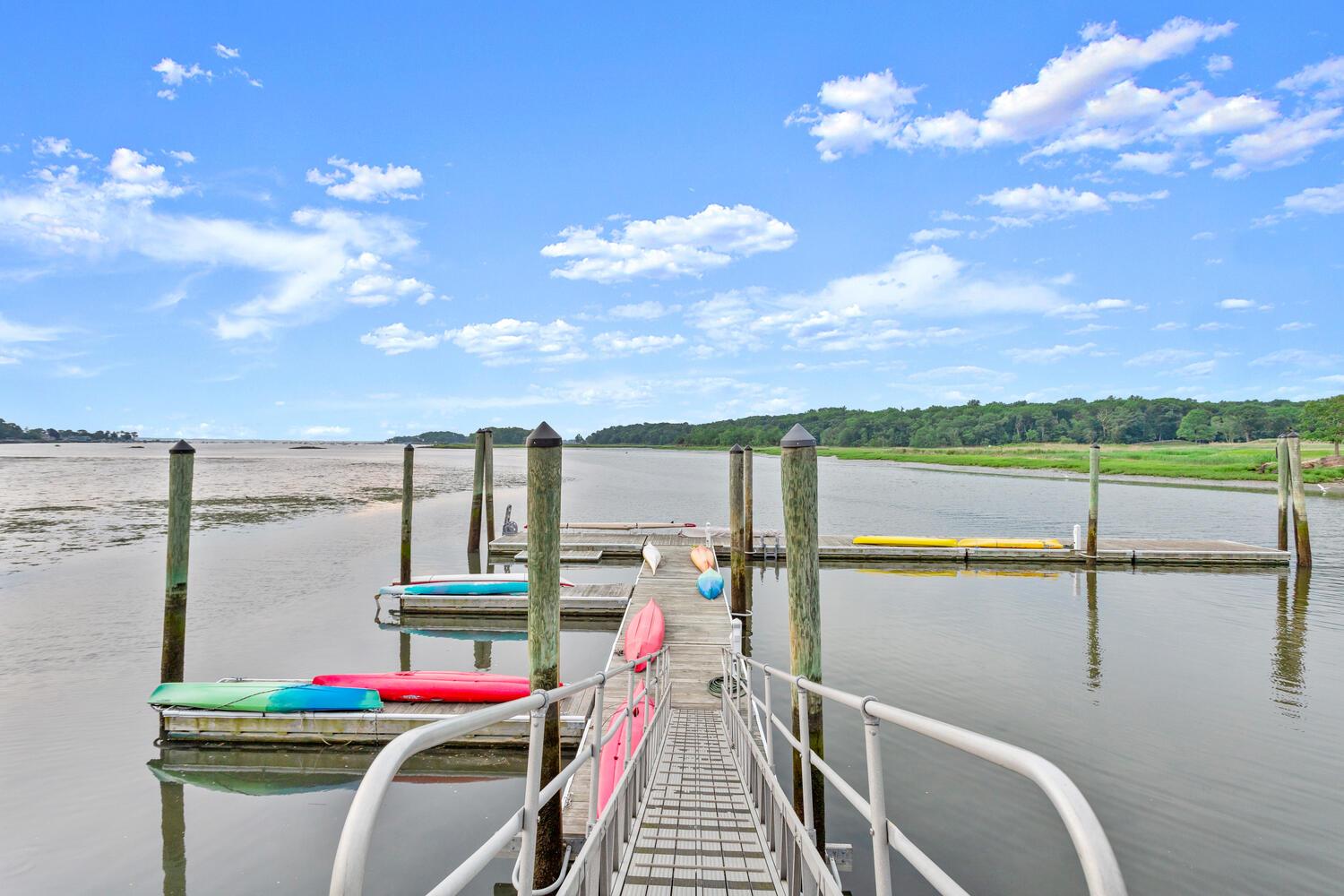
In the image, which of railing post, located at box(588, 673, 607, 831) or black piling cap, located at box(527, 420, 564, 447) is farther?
black piling cap, located at box(527, 420, 564, 447)

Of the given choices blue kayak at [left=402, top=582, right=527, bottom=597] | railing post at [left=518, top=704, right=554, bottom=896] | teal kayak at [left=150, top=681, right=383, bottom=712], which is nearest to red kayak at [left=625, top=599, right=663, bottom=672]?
teal kayak at [left=150, top=681, right=383, bottom=712]

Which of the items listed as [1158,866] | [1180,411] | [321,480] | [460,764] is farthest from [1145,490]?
[1180,411]

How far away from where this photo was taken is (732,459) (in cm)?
1789

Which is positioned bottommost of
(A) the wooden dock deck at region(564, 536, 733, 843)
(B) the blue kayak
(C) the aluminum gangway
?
(A) the wooden dock deck at region(564, 536, 733, 843)

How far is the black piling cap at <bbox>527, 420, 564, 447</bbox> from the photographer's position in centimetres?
586

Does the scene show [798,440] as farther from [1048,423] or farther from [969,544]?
[1048,423]

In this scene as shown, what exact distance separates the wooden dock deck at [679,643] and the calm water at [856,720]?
3.48 feet

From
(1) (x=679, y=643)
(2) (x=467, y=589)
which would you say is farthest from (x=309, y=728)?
(2) (x=467, y=589)

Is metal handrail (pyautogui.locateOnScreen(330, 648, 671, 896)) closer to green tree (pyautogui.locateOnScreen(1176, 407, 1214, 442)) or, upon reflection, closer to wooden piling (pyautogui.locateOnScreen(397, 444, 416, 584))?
wooden piling (pyautogui.locateOnScreen(397, 444, 416, 584))

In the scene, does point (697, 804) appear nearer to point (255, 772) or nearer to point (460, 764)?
point (460, 764)

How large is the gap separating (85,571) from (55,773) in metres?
14.4

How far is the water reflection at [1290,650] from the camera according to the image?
1066cm

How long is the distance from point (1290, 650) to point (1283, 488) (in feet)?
38.0

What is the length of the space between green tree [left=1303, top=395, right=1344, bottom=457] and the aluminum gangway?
76.7 meters
